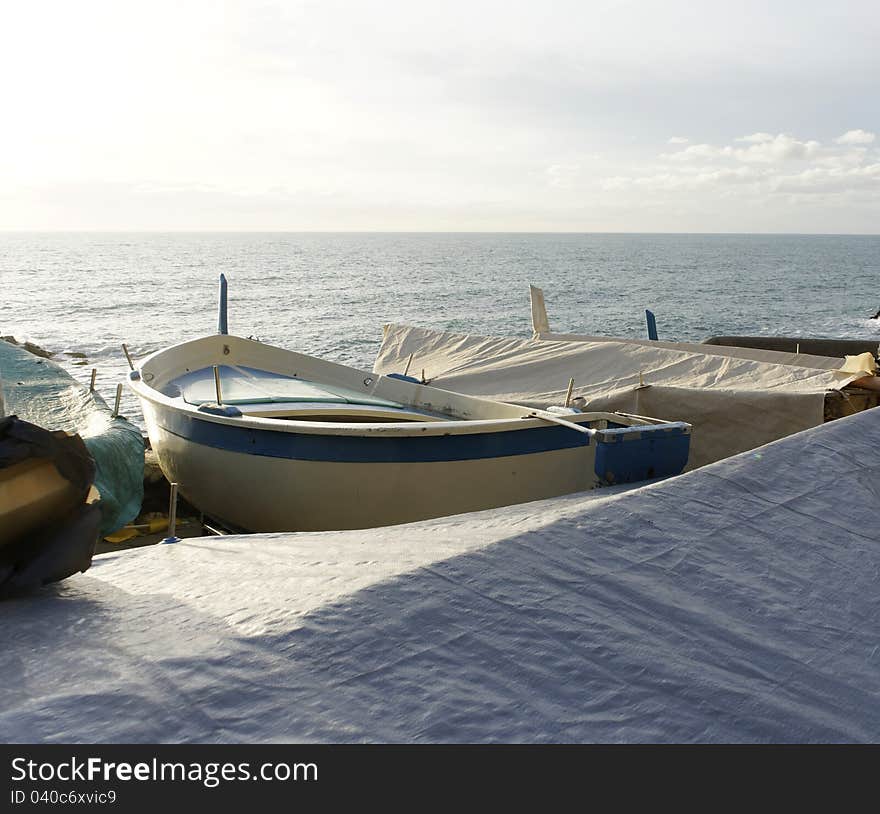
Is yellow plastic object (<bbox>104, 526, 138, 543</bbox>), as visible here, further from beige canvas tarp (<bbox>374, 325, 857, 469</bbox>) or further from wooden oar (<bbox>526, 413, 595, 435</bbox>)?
wooden oar (<bbox>526, 413, 595, 435</bbox>)

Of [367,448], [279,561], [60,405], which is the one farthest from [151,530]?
[279,561]

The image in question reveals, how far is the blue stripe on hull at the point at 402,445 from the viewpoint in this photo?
23.0ft

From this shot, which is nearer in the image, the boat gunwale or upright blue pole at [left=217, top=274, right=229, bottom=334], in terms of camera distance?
the boat gunwale

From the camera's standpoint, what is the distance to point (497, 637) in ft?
7.91

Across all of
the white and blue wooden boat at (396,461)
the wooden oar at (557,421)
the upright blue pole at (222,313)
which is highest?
the upright blue pole at (222,313)

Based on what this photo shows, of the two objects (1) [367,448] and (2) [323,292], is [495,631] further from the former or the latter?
(2) [323,292]

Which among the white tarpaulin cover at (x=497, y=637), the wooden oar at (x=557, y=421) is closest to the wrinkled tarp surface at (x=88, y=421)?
the white tarpaulin cover at (x=497, y=637)

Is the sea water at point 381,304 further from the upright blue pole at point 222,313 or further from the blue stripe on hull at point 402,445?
the blue stripe on hull at point 402,445

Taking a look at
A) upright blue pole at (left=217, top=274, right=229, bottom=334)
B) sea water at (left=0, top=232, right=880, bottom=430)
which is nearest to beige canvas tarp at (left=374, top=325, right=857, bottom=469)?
upright blue pole at (left=217, top=274, right=229, bottom=334)

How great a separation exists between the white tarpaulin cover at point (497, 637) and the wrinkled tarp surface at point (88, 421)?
338 centimetres

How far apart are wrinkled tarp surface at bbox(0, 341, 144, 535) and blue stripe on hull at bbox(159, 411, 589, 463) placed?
3.99 feet

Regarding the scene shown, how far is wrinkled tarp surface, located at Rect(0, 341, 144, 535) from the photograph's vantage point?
25.0 feet

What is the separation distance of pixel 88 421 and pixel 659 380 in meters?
6.32

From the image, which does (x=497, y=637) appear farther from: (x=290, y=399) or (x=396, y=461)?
(x=290, y=399)
